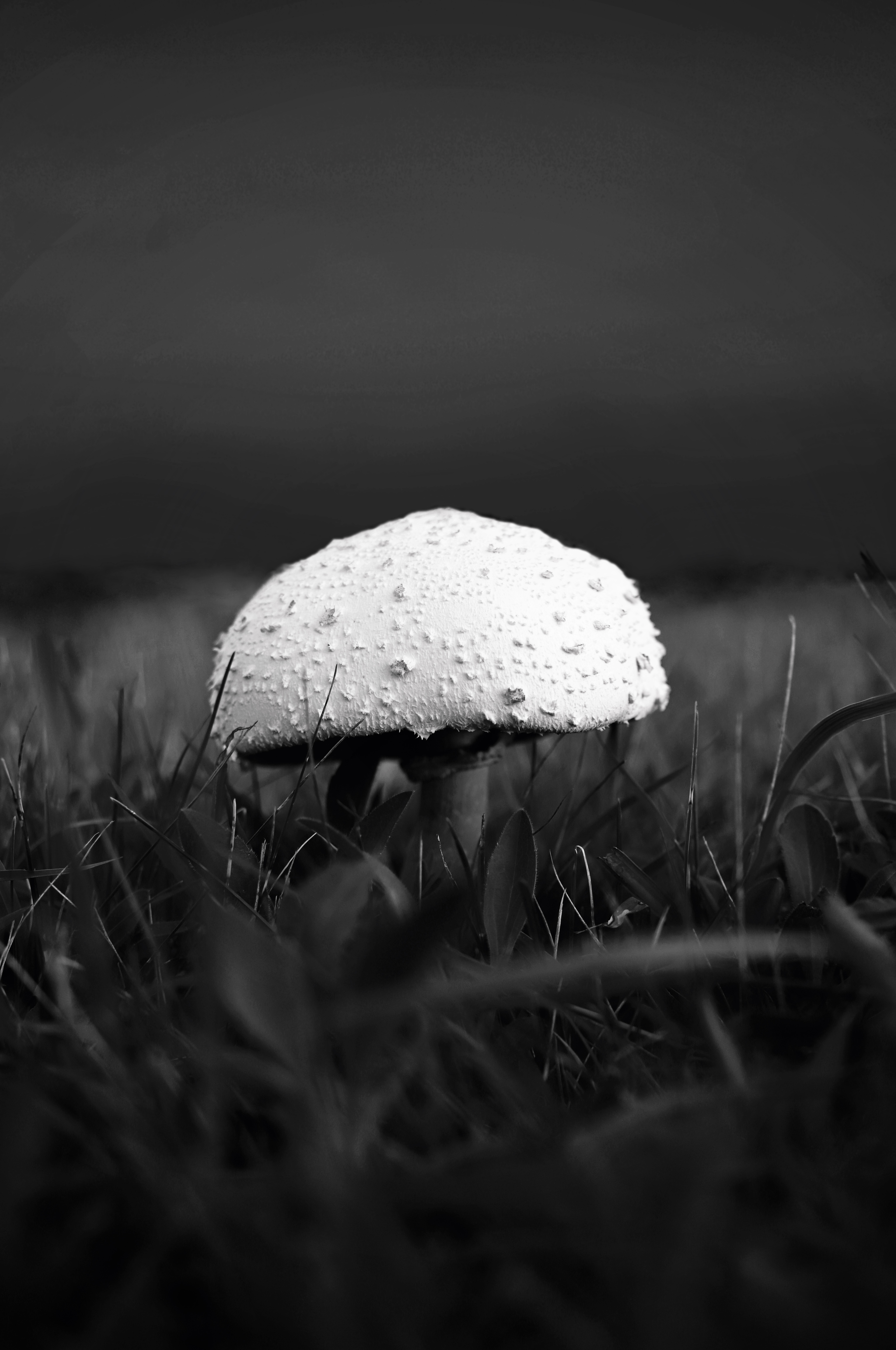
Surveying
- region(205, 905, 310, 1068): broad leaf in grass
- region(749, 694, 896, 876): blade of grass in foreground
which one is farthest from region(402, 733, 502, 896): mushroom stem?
region(205, 905, 310, 1068): broad leaf in grass

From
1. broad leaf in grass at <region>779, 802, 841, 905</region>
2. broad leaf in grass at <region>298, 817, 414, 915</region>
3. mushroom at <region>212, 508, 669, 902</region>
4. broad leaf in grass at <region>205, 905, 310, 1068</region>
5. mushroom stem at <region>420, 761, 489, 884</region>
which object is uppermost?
mushroom at <region>212, 508, 669, 902</region>

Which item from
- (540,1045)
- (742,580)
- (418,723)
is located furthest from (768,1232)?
(742,580)

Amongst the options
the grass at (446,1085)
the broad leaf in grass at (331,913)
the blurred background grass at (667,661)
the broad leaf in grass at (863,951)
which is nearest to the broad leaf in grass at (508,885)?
the grass at (446,1085)

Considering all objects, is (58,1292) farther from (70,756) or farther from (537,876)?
(70,756)

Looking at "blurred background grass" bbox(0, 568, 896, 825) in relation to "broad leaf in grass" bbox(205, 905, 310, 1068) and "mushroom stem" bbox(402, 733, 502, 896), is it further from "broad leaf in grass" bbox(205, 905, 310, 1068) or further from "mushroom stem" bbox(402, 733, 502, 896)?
"broad leaf in grass" bbox(205, 905, 310, 1068)

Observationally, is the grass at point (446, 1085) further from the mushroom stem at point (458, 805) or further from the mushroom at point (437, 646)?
the mushroom stem at point (458, 805)

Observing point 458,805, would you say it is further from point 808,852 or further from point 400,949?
point 400,949

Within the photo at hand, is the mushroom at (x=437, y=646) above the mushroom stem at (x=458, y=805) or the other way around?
above
